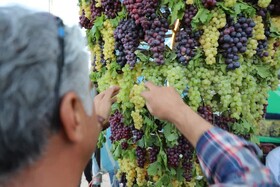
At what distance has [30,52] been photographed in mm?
667

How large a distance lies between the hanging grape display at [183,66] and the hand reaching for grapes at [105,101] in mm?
42

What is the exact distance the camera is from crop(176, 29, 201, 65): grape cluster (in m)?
1.30

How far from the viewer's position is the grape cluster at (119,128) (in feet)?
4.97

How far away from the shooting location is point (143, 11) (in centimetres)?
131

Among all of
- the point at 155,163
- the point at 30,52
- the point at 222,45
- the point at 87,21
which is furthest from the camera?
the point at 87,21

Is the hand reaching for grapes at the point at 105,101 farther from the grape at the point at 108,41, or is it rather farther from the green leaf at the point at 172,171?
the green leaf at the point at 172,171

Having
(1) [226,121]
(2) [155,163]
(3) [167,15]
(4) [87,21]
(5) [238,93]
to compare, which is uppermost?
(3) [167,15]

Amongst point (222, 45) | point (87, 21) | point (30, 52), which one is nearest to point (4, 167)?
point (30, 52)

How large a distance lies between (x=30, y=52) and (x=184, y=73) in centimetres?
74

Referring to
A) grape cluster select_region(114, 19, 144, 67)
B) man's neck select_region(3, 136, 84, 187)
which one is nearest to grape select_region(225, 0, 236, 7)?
grape cluster select_region(114, 19, 144, 67)

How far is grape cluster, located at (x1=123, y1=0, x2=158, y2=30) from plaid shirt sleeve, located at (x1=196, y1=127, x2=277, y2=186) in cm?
50

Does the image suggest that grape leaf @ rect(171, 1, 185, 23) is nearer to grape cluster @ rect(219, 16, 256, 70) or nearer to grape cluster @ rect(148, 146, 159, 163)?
grape cluster @ rect(219, 16, 256, 70)

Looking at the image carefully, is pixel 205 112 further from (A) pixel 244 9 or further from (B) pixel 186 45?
(A) pixel 244 9

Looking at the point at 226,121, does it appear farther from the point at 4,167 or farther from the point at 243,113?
the point at 4,167
